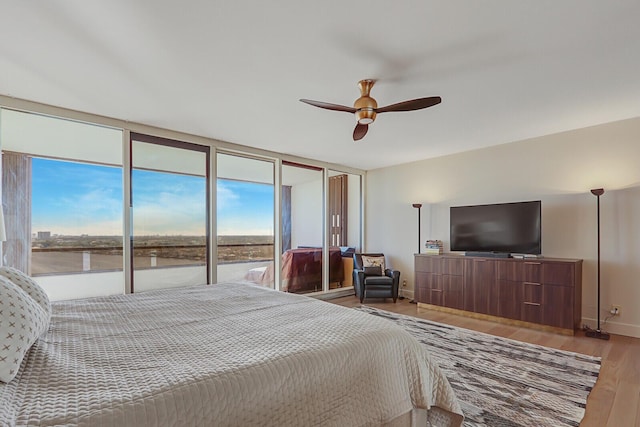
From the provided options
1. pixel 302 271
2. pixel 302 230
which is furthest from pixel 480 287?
pixel 302 230

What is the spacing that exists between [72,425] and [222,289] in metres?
1.82

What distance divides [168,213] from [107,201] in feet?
2.25

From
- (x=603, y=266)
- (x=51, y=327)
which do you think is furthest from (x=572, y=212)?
(x=51, y=327)

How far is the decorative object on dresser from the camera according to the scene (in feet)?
12.1

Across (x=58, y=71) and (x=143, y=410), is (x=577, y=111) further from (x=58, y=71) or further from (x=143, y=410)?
(x=58, y=71)

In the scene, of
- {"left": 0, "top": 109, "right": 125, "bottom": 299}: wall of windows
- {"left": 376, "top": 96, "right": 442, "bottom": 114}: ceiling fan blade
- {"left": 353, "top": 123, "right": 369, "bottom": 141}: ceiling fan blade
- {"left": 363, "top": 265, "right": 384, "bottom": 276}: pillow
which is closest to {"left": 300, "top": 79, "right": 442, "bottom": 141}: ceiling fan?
{"left": 376, "top": 96, "right": 442, "bottom": 114}: ceiling fan blade

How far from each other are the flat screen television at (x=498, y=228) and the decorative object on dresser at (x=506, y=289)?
250 mm

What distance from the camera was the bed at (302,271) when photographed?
16.9 feet

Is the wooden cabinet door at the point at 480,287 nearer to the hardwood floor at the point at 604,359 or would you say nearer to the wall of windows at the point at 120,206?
the hardwood floor at the point at 604,359

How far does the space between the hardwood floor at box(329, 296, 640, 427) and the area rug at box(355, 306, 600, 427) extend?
73 millimetres

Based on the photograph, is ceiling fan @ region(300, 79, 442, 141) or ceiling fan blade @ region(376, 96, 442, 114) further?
ceiling fan @ region(300, 79, 442, 141)

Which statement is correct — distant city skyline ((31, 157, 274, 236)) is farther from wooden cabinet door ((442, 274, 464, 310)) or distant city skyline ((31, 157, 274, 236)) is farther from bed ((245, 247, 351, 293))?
wooden cabinet door ((442, 274, 464, 310))

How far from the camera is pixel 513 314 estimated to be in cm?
405

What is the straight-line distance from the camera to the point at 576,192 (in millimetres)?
4012
